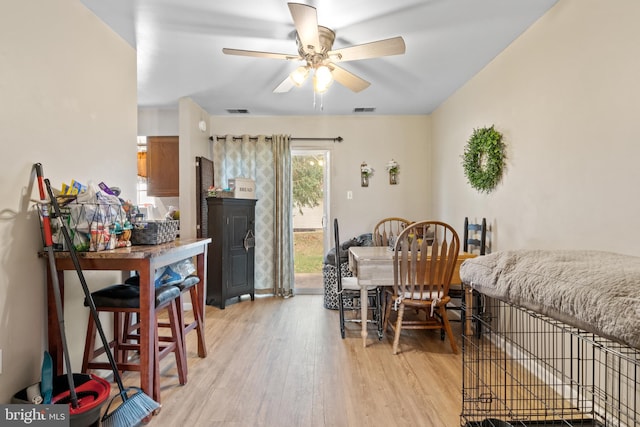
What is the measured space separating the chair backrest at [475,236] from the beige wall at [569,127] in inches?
3.8

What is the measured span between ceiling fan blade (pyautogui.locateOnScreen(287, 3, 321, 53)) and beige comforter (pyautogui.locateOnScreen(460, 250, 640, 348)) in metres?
1.51

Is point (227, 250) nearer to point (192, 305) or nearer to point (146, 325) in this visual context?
Result: point (192, 305)

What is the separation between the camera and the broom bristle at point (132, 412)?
5.21ft

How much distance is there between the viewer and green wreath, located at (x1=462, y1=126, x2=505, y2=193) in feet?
9.39

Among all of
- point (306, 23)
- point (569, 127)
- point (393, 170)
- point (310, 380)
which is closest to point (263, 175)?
point (393, 170)

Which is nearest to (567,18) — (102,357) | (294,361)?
(294,361)

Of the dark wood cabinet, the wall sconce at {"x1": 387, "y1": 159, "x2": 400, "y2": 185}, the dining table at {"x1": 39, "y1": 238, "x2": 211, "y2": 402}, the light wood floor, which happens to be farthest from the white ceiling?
the light wood floor

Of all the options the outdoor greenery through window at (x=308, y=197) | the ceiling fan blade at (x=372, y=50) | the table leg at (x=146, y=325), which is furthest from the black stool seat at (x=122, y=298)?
the outdoor greenery through window at (x=308, y=197)

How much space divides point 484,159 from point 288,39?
6.52ft

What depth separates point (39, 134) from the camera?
1774 millimetres

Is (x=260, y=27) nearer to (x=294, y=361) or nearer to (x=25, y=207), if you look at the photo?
(x=25, y=207)

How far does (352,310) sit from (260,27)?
2.97 metres

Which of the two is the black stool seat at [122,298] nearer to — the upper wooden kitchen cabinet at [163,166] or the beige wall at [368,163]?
the upper wooden kitchen cabinet at [163,166]

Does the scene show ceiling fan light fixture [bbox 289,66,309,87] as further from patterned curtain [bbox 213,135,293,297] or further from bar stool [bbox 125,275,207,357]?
patterned curtain [bbox 213,135,293,297]
